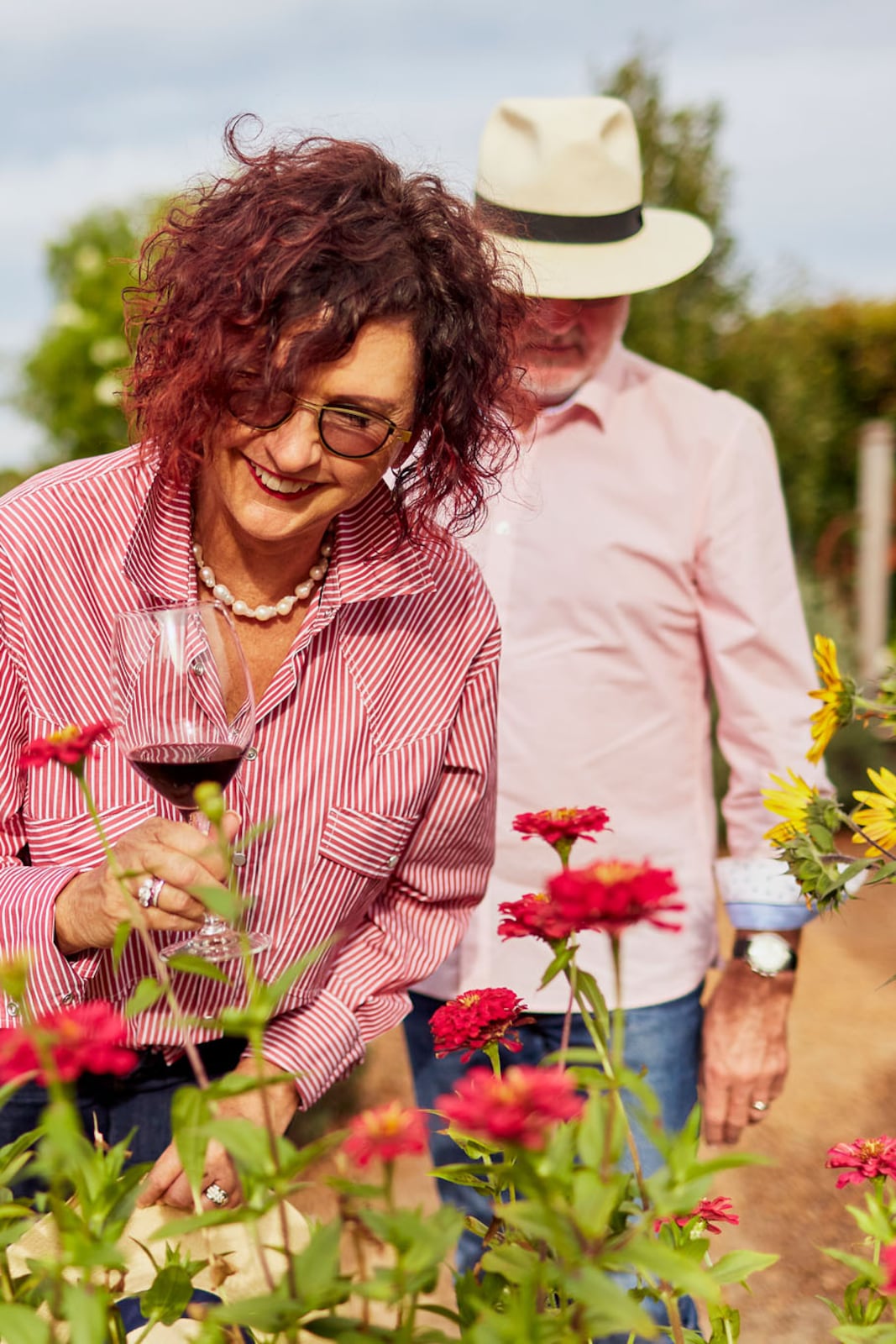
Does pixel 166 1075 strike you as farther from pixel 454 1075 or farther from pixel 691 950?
pixel 691 950

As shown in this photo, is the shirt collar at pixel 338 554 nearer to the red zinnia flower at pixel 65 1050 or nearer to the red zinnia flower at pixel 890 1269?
the red zinnia flower at pixel 65 1050

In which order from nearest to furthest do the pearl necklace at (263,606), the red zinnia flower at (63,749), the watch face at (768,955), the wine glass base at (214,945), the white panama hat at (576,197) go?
the red zinnia flower at (63,749)
the wine glass base at (214,945)
the pearl necklace at (263,606)
the watch face at (768,955)
the white panama hat at (576,197)

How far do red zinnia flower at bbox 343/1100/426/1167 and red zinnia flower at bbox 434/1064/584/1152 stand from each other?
0.08ft

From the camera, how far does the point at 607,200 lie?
2785mm

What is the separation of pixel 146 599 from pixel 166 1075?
2.02 feet

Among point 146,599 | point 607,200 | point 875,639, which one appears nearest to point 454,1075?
point 146,599

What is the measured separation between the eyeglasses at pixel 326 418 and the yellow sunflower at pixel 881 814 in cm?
70

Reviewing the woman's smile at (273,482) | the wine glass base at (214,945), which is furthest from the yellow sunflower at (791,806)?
the woman's smile at (273,482)

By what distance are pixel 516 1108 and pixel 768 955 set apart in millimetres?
1924

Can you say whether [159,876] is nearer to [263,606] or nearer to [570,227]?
[263,606]

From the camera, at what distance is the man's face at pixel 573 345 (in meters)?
2.65

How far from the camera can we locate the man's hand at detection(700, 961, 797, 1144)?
2545mm

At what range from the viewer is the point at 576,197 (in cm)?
275

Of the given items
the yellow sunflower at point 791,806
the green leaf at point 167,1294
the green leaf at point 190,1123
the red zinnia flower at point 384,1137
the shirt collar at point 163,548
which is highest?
the red zinnia flower at point 384,1137
